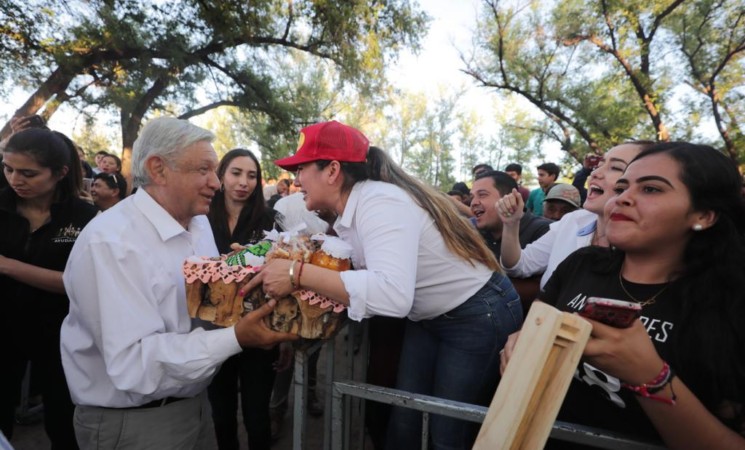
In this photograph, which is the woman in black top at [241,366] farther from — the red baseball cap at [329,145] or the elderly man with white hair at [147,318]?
the red baseball cap at [329,145]

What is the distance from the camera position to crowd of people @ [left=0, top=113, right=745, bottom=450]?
1.21 meters

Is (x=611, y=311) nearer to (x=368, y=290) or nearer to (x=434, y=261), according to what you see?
(x=368, y=290)

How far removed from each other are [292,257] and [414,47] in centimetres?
1451

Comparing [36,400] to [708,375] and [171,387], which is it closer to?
[171,387]

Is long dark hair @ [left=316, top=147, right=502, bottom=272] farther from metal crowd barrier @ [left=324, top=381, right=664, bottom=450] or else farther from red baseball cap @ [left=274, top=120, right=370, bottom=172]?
metal crowd barrier @ [left=324, top=381, right=664, bottom=450]

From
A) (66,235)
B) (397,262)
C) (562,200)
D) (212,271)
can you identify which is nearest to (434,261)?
(397,262)

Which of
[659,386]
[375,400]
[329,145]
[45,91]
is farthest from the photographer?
[45,91]

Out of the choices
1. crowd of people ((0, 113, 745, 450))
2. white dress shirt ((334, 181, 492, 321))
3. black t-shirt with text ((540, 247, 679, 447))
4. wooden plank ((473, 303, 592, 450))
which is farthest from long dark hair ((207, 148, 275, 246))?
wooden plank ((473, 303, 592, 450))

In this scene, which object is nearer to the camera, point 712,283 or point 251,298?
point 712,283

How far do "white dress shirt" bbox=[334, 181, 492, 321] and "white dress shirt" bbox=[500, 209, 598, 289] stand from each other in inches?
23.8

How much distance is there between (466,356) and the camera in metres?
2.01

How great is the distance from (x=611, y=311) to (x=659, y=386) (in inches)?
12.1

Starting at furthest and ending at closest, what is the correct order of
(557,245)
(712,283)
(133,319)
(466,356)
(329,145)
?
(557,245) → (466,356) → (329,145) → (133,319) → (712,283)

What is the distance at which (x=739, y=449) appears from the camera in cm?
108
